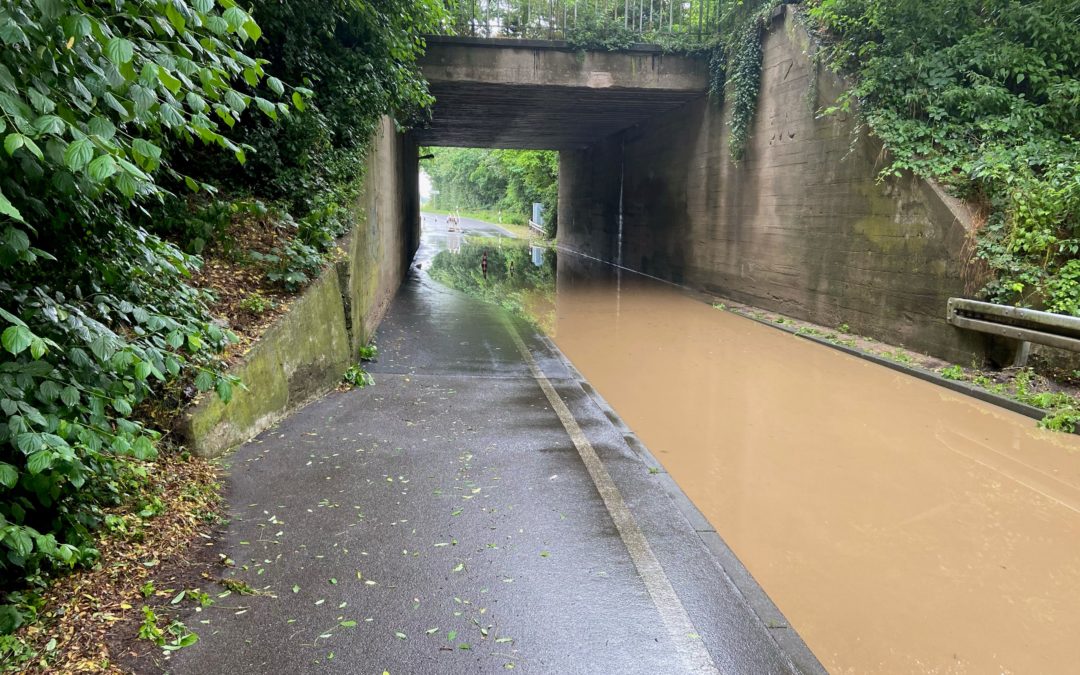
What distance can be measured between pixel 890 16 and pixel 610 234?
1471cm

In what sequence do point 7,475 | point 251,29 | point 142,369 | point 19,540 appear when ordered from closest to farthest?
point 7,475 < point 19,540 < point 142,369 < point 251,29

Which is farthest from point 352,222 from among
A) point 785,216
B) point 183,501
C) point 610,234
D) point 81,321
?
point 610,234

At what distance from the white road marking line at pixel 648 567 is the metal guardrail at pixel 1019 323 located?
5.13m

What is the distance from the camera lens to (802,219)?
11.6 metres

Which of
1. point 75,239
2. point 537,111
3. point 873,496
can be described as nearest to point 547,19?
point 537,111

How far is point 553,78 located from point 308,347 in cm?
998

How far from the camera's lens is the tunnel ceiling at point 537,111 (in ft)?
49.6

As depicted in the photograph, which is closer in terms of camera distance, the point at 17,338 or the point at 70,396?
the point at 17,338

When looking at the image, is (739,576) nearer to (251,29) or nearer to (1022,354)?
(251,29)

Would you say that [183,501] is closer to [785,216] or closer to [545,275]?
[785,216]

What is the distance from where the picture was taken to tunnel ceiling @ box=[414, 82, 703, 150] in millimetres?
15125

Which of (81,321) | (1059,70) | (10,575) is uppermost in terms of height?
(1059,70)

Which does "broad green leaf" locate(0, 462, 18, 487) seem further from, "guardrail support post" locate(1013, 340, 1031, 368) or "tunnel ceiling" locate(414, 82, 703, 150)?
"tunnel ceiling" locate(414, 82, 703, 150)

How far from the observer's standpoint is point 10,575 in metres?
2.76
